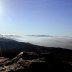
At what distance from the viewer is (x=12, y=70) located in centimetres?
Answer: 1642

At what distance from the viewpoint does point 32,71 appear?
1644 centimetres

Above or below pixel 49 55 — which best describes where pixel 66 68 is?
below

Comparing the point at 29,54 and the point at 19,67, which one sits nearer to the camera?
the point at 19,67

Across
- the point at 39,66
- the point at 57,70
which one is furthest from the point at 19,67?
the point at 57,70

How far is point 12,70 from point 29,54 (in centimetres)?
649

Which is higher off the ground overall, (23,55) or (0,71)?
(23,55)

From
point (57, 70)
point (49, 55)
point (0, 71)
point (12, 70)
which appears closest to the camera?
point (12, 70)

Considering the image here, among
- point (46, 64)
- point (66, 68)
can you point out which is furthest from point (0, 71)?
point (66, 68)

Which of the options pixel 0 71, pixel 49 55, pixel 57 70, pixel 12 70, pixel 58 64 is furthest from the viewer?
pixel 49 55

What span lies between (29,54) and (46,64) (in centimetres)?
524

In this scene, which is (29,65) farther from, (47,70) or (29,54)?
(29,54)

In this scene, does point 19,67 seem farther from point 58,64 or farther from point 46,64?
point 58,64

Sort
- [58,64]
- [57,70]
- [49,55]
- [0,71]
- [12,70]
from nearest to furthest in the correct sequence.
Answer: [12,70] < [0,71] < [57,70] < [58,64] < [49,55]

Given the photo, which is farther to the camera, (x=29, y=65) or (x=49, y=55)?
(x=49, y=55)
